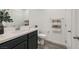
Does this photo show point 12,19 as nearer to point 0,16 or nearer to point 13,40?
point 0,16

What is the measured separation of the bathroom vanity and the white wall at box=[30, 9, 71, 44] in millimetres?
147

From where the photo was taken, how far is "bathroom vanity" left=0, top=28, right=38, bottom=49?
4.58 ft

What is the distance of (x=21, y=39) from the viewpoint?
1601 millimetres

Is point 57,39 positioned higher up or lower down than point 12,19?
lower down

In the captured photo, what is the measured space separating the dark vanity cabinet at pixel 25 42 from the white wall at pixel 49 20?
0.18m

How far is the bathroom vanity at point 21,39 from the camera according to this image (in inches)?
55.0

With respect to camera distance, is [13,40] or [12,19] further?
[12,19]

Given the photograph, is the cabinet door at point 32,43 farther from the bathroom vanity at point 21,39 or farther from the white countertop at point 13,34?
the white countertop at point 13,34

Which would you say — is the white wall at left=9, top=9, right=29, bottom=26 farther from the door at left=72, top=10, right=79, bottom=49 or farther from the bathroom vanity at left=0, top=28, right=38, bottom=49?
the door at left=72, top=10, right=79, bottom=49
